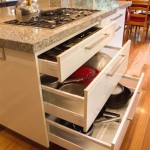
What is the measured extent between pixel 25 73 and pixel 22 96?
16 cm

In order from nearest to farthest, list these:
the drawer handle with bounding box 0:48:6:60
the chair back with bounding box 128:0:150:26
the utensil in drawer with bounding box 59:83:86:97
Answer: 1. the drawer handle with bounding box 0:48:6:60
2. the utensil in drawer with bounding box 59:83:86:97
3. the chair back with bounding box 128:0:150:26

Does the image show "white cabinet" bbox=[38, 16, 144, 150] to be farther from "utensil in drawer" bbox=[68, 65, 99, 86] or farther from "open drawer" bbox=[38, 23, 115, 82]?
"utensil in drawer" bbox=[68, 65, 99, 86]

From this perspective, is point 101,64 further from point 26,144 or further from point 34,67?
point 26,144

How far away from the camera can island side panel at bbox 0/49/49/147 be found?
0.83 m

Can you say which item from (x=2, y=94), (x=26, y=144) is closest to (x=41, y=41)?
(x=2, y=94)

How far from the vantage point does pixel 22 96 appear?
37.5 inches

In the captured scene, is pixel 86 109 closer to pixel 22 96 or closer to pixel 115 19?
pixel 22 96

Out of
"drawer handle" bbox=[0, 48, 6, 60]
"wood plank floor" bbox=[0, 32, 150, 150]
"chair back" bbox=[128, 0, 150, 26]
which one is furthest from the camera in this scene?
"chair back" bbox=[128, 0, 150, 26]

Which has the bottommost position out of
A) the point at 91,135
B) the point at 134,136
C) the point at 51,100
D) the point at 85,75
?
the point at 134,136

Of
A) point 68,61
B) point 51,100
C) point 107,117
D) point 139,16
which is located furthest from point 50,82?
point 139,16

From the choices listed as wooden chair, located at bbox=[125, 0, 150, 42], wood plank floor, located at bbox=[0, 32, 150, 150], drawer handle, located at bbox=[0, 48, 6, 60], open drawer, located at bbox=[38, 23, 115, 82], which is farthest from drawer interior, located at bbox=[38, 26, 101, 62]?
A: wooden chair, located at bbox=[125, 0, 150, 42]

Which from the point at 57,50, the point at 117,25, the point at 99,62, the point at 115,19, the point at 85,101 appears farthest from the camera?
the point at 117,25

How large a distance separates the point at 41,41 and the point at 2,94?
471 mm

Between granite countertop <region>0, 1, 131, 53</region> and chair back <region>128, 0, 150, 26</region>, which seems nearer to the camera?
granite countertop <region>0, 1, 131, 53</region>
